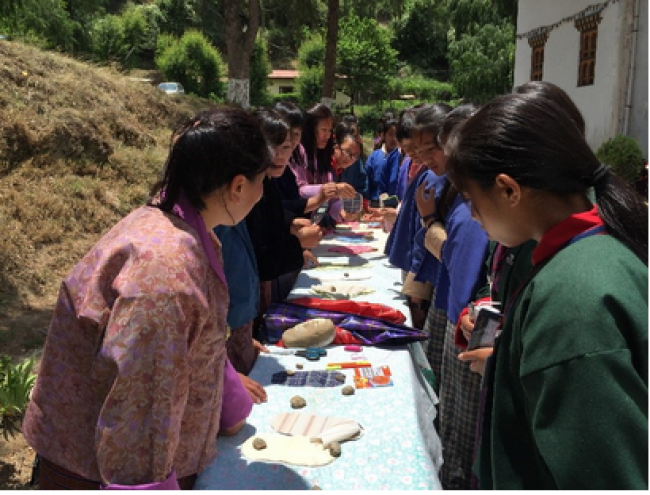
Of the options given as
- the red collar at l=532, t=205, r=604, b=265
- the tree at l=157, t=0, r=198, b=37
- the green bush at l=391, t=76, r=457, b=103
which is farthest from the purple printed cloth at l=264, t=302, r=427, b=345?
the tree at l=157, t=0, r=198, b=37

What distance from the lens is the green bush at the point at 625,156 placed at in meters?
8.84

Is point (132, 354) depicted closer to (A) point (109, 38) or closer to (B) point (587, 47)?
(B) point (587, 47)

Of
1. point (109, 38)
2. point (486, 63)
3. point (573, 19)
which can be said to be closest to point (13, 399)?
point (573, 19)

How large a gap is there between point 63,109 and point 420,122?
23.2ft

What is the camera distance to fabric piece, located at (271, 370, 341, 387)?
214 centimetres

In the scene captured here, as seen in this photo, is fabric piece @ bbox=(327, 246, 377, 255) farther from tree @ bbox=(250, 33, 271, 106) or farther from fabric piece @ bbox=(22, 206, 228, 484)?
tree @ bbox=(250, 33, 271, 106)

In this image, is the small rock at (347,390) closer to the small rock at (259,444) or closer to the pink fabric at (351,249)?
the small rock at (259,444)

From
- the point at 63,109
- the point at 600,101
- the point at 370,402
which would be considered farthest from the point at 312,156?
the point at 600,101

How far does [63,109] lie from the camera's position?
8.62 m

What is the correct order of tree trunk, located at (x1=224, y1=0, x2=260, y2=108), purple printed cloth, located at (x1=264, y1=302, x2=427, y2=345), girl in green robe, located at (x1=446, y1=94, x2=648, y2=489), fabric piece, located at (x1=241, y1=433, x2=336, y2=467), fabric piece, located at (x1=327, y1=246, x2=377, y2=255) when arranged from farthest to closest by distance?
tree trunk, located at (x1=224, y1=0, x2=260, y2=108), fabric piece, located at (x1=327, y1=246, x2=377, y2=255), purple printed cloth, located at (x1=264, y1=302, x2=427, y2=345), fabric piece, located at (x1=241, y1=433, x2=336, y2=467), girl in green robe, located at (x1=446, y1=94, x2=648, y2=489)

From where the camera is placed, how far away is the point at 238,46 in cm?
1494

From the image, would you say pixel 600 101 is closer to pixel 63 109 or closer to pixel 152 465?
pixel 63 109

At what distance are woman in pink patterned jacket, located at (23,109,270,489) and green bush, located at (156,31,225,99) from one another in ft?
68.6

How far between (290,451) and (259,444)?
0.08 meters
